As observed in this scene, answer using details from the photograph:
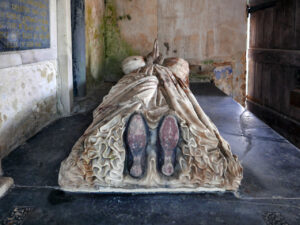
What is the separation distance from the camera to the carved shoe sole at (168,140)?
181 centimetres

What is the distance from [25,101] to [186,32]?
3.87 m

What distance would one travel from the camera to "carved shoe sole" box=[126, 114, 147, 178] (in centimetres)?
179

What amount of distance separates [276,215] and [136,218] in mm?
725

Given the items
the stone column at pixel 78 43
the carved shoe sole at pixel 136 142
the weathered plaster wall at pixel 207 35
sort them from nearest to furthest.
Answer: the carved shoe sole at pixel 136 142 → the stone column at pixel 78 43 → the weathered plaster wall at pixel 207 35

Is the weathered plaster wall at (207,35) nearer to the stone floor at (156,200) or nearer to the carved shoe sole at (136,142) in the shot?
the stone floor at (156,200)

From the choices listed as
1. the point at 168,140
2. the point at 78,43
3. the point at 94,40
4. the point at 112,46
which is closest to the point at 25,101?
the point at 168,140

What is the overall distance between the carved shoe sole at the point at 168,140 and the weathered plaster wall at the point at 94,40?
123 inches

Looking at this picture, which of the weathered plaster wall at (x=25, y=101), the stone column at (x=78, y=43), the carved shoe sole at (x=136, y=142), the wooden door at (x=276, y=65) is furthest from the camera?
the wooden door at (x=276, y=65)

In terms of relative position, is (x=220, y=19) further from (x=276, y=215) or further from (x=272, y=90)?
(x=276, y=215)

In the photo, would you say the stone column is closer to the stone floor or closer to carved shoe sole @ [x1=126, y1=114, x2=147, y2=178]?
the stone floor

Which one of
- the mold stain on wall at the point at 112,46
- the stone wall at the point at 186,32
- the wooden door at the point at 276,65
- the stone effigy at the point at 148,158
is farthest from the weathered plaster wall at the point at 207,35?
the stone effigy at the point at 148,158

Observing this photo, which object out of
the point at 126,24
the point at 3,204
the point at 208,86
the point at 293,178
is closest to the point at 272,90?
the point at 208,86

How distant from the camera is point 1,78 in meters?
2.29

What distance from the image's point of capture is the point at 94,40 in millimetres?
5047
